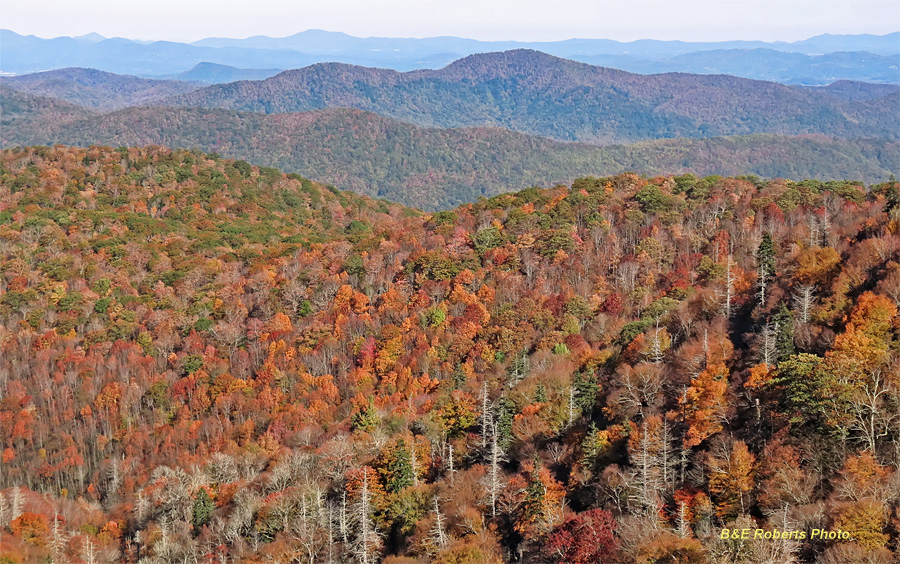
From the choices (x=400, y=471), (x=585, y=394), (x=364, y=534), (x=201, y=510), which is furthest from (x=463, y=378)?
(x=364, y=534)

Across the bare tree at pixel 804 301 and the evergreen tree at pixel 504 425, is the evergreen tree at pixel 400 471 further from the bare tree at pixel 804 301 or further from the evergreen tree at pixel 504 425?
the bare tree at pixel 804 301

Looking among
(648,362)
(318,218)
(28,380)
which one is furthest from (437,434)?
(318,218)

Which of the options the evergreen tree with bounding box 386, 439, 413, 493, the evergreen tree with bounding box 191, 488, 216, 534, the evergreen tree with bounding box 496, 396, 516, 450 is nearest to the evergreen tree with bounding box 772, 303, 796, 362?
the evergreen tree with bounding box 496, 396, 516, 450

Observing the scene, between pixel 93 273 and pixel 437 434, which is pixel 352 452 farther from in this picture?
pixel 93 273

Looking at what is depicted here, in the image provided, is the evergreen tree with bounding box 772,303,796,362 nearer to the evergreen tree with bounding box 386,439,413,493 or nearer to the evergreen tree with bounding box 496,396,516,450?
the evergreen tree with bounding box 496,396,516,450

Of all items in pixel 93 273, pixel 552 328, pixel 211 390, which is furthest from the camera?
pixel 93 273

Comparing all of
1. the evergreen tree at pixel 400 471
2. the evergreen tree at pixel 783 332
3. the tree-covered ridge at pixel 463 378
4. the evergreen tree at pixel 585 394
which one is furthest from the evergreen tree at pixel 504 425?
the evergreen tree at pixel 783 332

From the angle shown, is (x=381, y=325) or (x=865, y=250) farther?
(x=381, y=325)

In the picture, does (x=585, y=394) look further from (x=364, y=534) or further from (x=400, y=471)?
(x=364, y=534)
